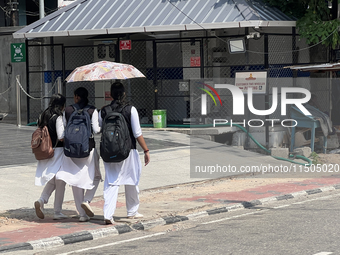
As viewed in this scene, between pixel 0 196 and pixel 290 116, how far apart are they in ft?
32.2

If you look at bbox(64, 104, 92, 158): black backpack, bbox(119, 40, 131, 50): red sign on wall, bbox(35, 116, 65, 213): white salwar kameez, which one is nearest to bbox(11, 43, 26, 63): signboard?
bbox(119, 40, 131, 50): red sign on wall

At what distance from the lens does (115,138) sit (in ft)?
27.2

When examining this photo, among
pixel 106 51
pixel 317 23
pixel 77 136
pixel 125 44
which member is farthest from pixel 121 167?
pixel 106 51

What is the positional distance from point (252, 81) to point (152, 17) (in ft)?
13.4

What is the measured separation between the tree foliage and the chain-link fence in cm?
102

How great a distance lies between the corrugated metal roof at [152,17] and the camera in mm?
18125

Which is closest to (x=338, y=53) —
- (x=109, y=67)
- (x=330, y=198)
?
(x=330, y=198)

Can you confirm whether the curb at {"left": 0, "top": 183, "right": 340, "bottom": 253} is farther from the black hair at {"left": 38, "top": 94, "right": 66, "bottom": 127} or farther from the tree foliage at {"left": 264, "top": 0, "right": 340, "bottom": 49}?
the tree foliage at {"left": 264, "top": 0, "right": 340, "bottom": 49}

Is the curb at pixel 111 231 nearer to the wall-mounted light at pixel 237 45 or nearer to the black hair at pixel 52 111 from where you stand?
the black hair at pixel 52 111

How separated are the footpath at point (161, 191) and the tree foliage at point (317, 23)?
15.0 ft

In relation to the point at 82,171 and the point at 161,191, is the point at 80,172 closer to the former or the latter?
the point at 82,171

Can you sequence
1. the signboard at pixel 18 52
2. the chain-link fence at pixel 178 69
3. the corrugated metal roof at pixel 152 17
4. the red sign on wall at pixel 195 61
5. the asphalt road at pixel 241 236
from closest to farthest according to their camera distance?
the asphalt road at pixel 241 236 → the corrugated metal roof at pixel 152 17 → the red sign on wall at pixel 195 61 → the chain-link fence at pixel 178 69 → the signboard at pixel 18 52

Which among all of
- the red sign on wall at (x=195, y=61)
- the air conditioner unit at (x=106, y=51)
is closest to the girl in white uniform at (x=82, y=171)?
the red sign on wall at (x=195, y=61)

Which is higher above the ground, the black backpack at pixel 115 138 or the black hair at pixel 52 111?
the black hair at pixel 52 111
